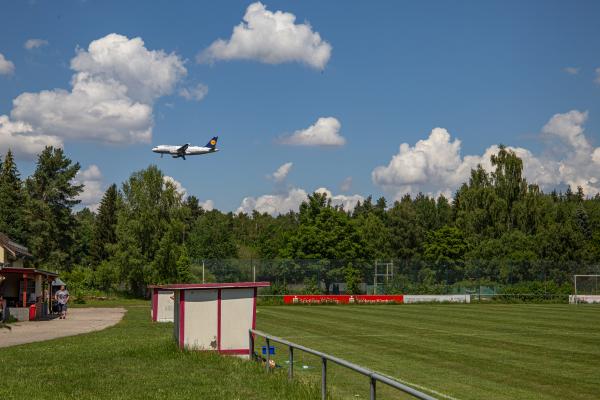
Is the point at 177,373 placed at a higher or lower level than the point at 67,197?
lower

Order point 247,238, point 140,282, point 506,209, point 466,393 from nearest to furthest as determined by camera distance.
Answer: point 466,393 < point 140,282 < point 506,209 < point 247,238

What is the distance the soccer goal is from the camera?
64312 mm

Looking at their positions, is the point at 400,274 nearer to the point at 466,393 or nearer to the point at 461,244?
the point at 461,244

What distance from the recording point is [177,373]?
1460 centimetres

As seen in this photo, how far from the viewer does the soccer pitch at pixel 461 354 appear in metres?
15.0

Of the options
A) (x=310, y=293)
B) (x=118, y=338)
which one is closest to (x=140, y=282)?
(x=310, y=293)

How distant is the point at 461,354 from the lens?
2114 cm

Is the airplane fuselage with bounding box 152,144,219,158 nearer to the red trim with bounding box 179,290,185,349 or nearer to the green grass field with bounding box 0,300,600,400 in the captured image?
the green grass field with bounding box 0,300,600,400

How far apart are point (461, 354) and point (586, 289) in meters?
53.2

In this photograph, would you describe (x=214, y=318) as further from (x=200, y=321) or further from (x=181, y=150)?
(x=181, y=150)

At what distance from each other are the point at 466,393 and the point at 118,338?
13500 millimetres

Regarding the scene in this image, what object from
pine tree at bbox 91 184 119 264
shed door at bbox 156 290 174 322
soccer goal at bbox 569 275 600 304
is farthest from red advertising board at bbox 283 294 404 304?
pine tree at bbox 91 184 119 264

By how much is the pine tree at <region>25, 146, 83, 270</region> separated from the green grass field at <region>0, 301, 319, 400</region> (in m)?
78.9

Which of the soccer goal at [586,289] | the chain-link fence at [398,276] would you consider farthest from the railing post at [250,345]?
the soccer goal at [586,289]
